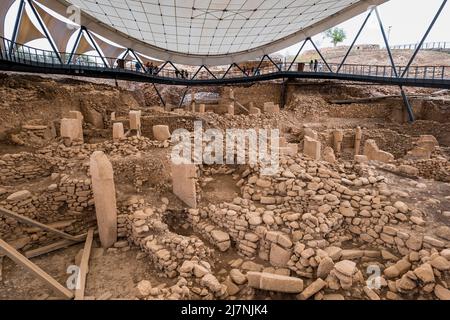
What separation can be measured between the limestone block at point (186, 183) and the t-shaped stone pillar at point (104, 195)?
5.05 ft

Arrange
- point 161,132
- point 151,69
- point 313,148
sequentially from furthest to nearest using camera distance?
point 151,69
point 161,132
point 313,148

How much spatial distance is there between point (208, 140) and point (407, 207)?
5.73m

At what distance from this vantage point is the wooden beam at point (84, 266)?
15.2 ft

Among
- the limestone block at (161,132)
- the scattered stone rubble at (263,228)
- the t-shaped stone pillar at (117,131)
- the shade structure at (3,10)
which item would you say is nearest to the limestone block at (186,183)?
the scattered stone rubble at (263,228)

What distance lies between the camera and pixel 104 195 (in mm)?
5801

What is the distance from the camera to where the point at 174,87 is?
2909cm

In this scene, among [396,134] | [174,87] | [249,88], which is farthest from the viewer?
[174,87]

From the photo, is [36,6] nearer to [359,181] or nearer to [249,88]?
[249,88]

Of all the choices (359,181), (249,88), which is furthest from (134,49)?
(359,181)

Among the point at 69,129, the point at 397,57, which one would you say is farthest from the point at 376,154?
the point at 397,57

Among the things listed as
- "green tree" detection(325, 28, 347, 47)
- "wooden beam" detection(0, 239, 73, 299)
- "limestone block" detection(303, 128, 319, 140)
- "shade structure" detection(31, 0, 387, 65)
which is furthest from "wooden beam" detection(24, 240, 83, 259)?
"green tree" detection(325, 28, 347, 47)

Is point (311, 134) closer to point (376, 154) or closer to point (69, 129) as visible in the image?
point (376, 154)

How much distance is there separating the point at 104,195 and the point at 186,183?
6.10 ft

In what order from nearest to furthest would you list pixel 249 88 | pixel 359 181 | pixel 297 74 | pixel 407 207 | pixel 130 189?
pixel 407 207 → pixel 359 181 → pixel 130 189 → pixel 297 74 → pixel 249 88
